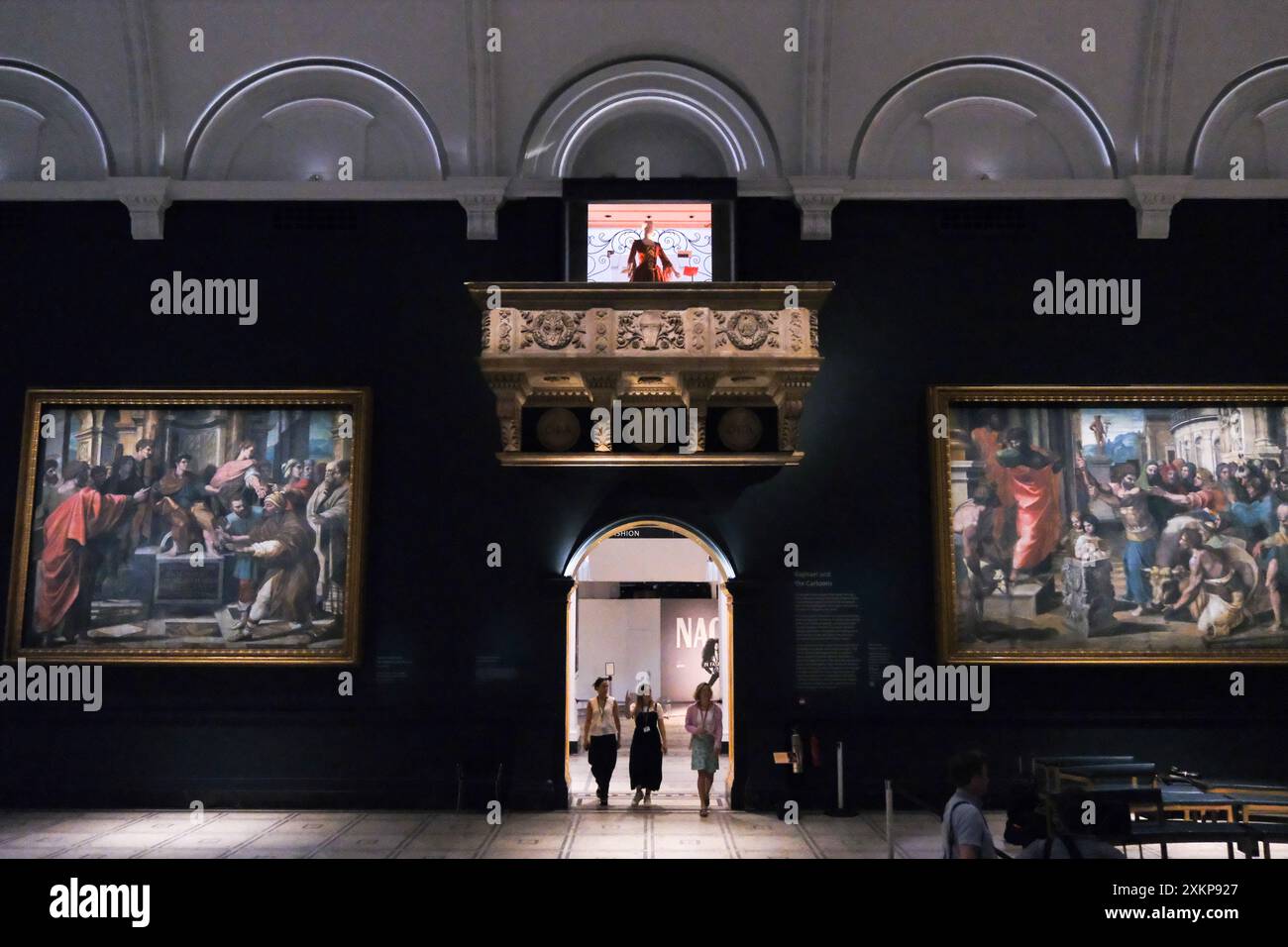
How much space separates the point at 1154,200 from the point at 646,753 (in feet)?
27.2

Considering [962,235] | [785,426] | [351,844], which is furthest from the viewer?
[962,235]

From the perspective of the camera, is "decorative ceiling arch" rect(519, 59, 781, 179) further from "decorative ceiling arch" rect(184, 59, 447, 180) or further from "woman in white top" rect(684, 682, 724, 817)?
"woman in white top" rect(684, 682, 724, 817)

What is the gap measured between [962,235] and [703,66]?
11.6 feet

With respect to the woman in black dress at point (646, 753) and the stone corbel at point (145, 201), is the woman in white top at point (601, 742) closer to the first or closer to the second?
the woman in black dress at point (646, 753)

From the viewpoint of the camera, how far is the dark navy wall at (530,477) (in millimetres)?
9242

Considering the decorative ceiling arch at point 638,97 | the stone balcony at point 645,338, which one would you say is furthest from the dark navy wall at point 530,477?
the stone balcony at point 645,338

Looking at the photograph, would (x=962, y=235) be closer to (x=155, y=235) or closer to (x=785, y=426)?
(x=785, y=426)

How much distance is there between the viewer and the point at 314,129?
10.4 m

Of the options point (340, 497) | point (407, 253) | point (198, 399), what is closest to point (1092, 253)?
point (407, 253)

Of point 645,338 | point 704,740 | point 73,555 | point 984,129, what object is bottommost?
point 704,740

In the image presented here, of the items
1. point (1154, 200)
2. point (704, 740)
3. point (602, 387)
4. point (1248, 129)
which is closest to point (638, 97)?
point (602, 387)

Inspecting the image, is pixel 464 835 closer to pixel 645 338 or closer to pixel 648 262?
pixel 645 338

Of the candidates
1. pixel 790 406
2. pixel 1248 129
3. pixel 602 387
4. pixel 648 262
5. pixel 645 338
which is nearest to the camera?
pixel 645 338

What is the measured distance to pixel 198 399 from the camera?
31.6 ft
